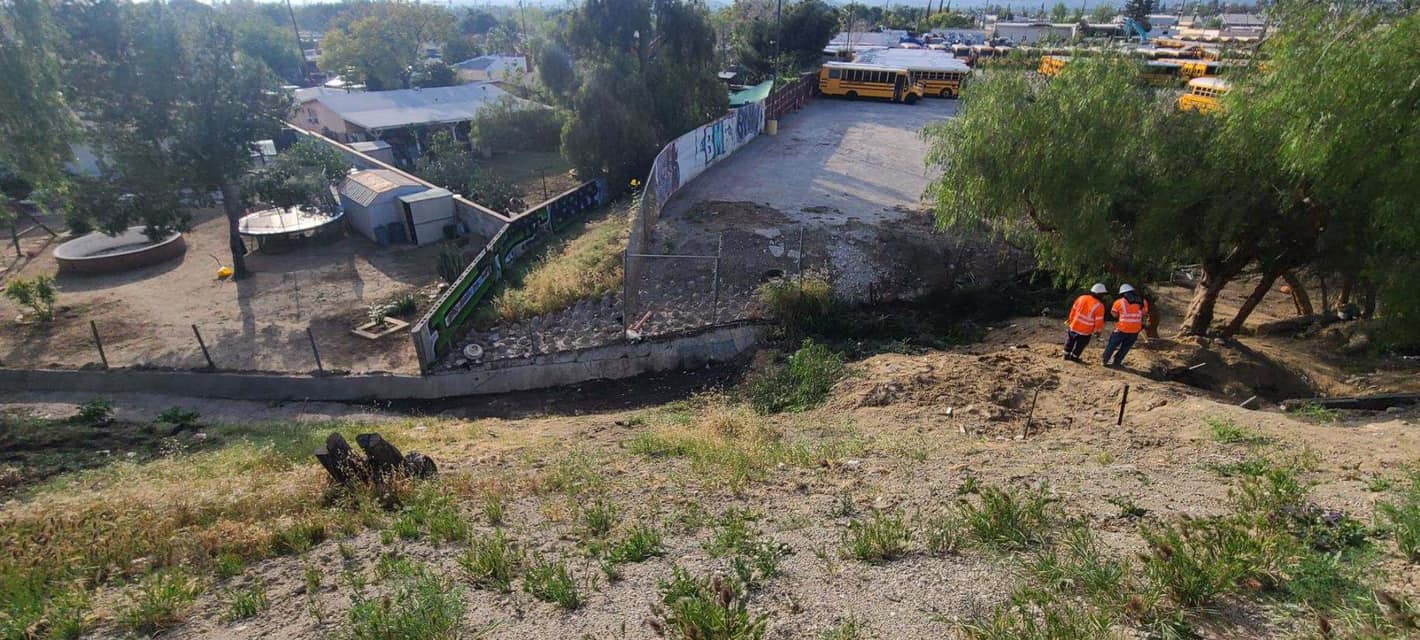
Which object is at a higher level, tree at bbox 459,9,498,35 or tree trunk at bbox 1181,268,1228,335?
tree at bbox 459,9,498,35

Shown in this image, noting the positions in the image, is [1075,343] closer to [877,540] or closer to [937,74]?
[877,540]

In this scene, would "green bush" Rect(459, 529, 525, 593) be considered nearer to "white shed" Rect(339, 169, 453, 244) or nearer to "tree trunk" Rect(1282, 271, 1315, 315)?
"tree trunk" Rect(1282, 271, 1315, 315)

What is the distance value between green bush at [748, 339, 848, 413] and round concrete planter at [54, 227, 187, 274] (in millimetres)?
19687

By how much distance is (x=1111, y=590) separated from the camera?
4.45 meters

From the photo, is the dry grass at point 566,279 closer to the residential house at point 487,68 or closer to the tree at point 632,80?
the tree at point 632,80

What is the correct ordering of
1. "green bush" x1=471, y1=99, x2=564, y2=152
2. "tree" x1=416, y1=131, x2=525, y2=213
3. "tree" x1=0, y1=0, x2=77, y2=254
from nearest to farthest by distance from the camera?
"tree" x1=0, y1=0, x2=77, y2=254, "tree" x1=416, y1=131, x2=525, y2=213, "green bush" x1=471, y1=99, x2=564, y2=152

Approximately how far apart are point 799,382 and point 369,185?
18.3m

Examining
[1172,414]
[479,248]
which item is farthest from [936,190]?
[479,248]

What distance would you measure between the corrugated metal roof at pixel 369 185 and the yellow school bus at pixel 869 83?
1100 inches

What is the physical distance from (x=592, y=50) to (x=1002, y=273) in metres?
17.7

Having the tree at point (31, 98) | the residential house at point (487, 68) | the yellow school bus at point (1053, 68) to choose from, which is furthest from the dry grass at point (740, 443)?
the residential house at point (487, 68)

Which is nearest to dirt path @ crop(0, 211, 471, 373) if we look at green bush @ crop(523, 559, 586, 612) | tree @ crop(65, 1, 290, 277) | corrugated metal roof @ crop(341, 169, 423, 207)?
corrugated metal roof @ crop(341, 169, 423, 207)

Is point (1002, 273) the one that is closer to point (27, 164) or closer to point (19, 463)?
point (19, 463)

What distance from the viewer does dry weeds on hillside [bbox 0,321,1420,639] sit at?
4441mm
